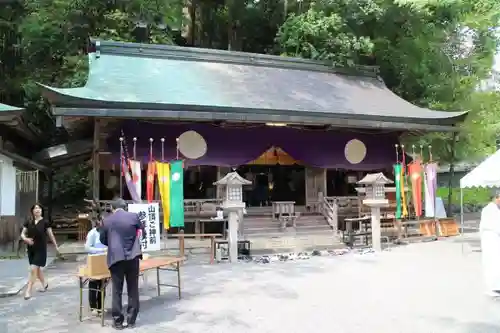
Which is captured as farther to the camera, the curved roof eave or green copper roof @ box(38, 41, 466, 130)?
green copper roof @ box(38, 41, 466, 130)

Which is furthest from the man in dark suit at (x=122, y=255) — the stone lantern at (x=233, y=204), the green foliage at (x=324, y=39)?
the green foliage at (x=324, y=39)

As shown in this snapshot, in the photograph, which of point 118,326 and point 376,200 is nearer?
point 118,326

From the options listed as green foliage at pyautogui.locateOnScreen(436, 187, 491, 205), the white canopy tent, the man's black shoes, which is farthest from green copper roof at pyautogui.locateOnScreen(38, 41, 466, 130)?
green foliage at pyautogui.locateOnScreen(436, 187, 491, 205)

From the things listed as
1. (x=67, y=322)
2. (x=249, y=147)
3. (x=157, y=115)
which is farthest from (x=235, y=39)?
(x=67, y=322)

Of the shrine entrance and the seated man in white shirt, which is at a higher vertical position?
the shrine entrance

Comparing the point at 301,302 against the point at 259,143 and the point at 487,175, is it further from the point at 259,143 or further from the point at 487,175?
the point at 259,143

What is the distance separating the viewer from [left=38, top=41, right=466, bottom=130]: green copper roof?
11.9m

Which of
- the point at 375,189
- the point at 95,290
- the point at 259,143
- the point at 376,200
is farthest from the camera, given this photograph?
the point at 259,143

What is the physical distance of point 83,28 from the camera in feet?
59.4

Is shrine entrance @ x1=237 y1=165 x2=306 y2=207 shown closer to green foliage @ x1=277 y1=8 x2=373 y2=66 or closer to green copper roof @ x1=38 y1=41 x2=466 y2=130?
green copper roof @ x1=38 y1=41 x2=466 y2=130

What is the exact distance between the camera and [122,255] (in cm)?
541

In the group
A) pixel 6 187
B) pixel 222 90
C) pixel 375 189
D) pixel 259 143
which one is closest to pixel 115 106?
pixel 6 187

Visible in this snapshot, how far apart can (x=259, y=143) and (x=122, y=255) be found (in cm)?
957

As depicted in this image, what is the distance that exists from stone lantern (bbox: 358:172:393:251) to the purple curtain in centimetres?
317
